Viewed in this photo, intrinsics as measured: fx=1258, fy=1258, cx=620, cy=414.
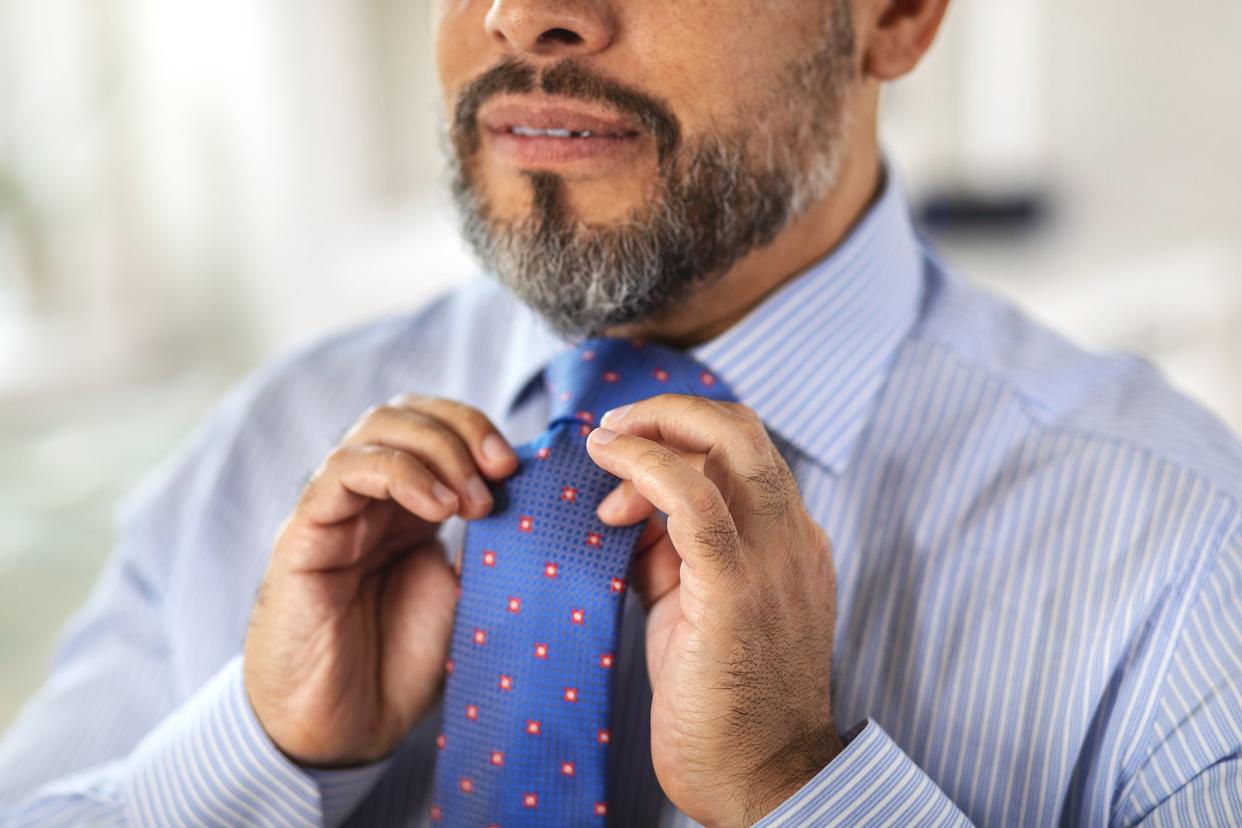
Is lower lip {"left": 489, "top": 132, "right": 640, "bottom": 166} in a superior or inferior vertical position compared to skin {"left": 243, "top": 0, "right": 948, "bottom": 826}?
superior

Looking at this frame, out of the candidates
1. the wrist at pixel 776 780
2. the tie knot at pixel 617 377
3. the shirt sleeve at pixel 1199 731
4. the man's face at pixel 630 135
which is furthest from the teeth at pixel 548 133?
the shirt sleeve at pixel 1199 731

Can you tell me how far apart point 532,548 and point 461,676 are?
0.10 metres

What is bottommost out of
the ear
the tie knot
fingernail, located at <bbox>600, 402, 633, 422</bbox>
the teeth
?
the tie knot

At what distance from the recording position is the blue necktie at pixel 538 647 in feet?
2.70

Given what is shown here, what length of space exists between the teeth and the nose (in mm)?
54

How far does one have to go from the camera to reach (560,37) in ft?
3.00

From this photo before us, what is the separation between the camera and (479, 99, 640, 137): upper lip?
919mm

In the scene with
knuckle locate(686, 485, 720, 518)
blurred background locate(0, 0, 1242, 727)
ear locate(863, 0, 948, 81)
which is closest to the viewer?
knuckle locate(686, 485, 720, 518)

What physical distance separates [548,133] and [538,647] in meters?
0.38

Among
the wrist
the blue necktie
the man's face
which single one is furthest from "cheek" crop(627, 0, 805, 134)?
the wrist

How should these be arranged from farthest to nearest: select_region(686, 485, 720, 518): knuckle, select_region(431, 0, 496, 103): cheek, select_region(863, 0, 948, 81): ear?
select_region(863, 0, 948, 81): ear
select_region(431, 0, 496, 103): cheek
select_region(686, 485, 720, 518): knuckle

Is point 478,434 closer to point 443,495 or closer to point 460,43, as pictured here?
point 443,495

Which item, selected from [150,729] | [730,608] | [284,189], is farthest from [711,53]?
[284,189]

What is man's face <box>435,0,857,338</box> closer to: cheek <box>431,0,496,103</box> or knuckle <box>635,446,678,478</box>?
cheek <box>431,0,496,103</box>
